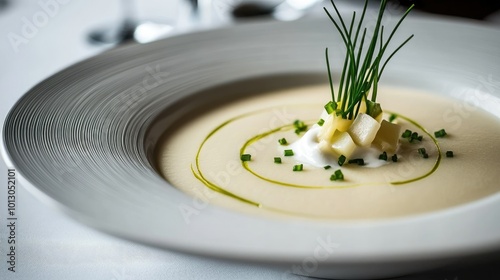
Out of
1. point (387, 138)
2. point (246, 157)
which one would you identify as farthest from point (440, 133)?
point (246, 157)

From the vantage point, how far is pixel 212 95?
2064mm

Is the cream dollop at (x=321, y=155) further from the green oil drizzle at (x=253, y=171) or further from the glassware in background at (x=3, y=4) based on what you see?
the glassware in background at (x=3, y=4)

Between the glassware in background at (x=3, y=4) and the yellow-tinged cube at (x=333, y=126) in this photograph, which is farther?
the glassware in background at (x=3, y=4)

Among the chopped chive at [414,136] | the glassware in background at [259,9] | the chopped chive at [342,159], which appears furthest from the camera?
the glassware in background at [259,9]

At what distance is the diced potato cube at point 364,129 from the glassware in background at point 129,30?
135 cm

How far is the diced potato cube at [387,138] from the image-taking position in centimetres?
165

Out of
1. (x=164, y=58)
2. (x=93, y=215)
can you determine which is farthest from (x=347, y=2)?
(x=93, y=215)

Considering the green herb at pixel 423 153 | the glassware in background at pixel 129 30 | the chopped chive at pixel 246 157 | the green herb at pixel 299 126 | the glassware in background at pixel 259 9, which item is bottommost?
the green herb at pixel 423 153

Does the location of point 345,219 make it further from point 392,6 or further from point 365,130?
point 392,6

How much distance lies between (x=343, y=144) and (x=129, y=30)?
1.57 m

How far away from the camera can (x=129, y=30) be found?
2.91 metres

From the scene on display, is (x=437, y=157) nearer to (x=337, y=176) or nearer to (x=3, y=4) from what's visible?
(x=337, y=176)

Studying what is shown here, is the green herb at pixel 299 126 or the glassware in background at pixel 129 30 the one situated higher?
the glassware in background at pixel 129 30

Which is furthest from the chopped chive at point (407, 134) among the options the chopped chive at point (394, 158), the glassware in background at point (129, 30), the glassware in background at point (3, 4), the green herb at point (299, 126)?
the glassware in background at point (3, 4)
